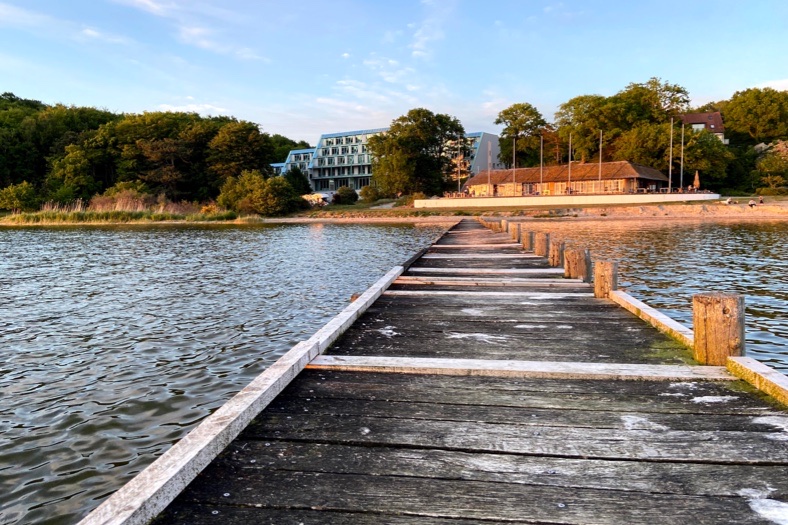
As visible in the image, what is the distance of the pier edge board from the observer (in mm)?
2424

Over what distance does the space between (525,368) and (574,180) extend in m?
73.1

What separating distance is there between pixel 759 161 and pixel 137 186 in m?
84.1

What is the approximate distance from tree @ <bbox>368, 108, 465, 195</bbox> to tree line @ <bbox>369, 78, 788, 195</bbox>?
149mm

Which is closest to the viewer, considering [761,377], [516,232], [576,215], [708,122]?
[761,377]

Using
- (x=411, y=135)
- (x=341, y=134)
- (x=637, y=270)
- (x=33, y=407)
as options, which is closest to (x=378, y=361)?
(x=33, y=407)

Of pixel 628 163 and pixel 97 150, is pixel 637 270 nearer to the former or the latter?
pixel 628 163

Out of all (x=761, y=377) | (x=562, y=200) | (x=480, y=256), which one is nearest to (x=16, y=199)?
(x=562, y=200)

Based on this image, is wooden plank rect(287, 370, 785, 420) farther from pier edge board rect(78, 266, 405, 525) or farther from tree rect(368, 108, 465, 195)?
tree rect(368, 108, 465, 195)

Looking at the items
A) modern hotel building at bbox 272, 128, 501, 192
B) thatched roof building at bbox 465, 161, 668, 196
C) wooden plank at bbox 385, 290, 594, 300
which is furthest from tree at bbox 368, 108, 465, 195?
wooden plank at bbox 385, 290, 594, 300

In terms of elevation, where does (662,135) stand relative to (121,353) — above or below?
above

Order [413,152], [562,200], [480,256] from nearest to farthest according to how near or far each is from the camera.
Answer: [480,256] < [562,200] < [413,152]

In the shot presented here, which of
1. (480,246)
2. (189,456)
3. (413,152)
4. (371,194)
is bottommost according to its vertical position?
(189,456)

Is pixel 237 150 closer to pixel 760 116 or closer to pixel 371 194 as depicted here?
pixel 371 194

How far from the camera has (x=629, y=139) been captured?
242 feet
